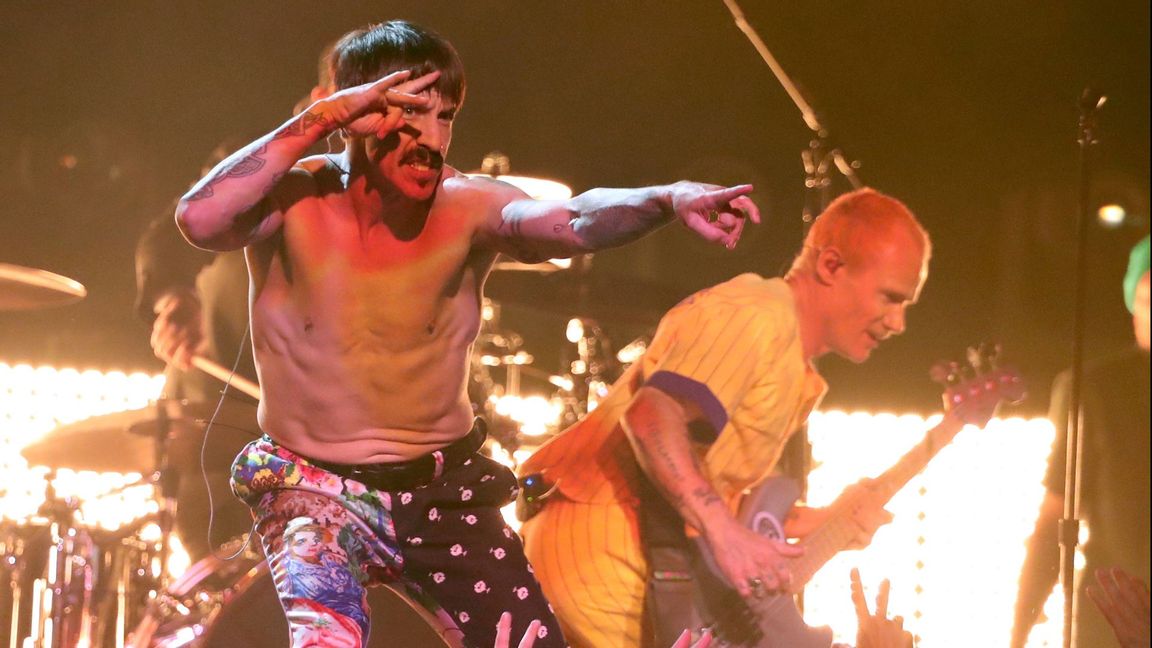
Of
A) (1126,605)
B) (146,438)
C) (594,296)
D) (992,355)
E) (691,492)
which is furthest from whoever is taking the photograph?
(594,296)

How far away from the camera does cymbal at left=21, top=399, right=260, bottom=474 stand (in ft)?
11.4

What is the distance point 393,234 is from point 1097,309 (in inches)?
203

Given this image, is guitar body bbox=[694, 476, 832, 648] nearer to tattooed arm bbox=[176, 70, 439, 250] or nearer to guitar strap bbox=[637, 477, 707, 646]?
guitar strap bbox=[637, 477, 707, 646]

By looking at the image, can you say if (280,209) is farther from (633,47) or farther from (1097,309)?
(1097,309)

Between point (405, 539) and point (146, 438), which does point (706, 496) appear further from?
point (146, 438)

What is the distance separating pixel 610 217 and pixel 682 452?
0.90 meters

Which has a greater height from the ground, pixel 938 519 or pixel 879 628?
pixel 938 519

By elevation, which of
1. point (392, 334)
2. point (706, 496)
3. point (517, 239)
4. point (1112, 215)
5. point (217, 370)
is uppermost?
point (1112, 215)

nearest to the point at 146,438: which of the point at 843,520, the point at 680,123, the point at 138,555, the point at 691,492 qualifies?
the point at 138,555

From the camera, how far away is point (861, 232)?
3617mm

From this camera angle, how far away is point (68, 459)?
12.7ft

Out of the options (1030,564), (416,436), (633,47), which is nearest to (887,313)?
(1030,564)

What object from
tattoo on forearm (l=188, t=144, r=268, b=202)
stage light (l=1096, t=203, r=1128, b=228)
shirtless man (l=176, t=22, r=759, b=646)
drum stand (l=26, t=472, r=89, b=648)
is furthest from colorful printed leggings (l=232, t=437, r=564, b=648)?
stage light (l=1096, t=203, r=1128, b=228)

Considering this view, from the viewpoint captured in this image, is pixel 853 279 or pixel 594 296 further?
pixel 594 296
